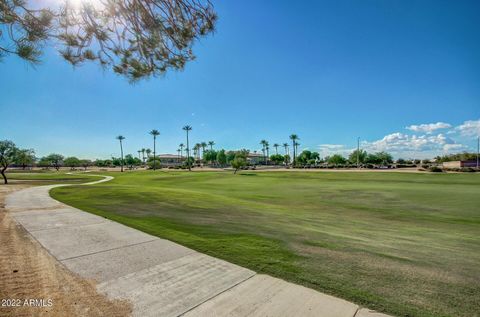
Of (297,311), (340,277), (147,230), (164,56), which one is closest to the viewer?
(297,311)

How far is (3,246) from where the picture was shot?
5840 millimetres

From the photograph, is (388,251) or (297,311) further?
(388,251)

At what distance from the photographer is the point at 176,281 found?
13.5 feet

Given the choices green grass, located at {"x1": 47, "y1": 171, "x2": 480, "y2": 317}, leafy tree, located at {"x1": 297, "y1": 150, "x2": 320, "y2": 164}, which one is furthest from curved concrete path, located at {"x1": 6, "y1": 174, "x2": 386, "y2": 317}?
leafy tree, located at {"x1": 297, "y1": 150, "x2": 320, "y2": 164}

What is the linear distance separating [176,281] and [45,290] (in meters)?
1.86

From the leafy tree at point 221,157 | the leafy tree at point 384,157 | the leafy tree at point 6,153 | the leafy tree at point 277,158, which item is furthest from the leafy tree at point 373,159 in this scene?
the leafy tree at point 6,153

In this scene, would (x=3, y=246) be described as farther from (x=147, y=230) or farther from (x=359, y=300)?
(x=359, y=300)

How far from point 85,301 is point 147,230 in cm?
374

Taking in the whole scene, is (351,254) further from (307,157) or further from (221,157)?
(307,157)

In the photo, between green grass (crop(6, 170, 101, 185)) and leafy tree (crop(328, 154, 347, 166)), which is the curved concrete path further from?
leafy tree (crop(328, 154, 347, 166))

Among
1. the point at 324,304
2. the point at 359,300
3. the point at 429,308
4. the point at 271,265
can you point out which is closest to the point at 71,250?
the point at 271,265

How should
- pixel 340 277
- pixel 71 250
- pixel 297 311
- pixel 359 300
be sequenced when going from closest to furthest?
pixel 297 311, pixel 359 300, pixel 340 277, pixel 71 250

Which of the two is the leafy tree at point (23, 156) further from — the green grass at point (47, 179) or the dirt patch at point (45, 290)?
the dirt patch at point (45, 290)

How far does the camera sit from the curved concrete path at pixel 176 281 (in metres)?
3.32
